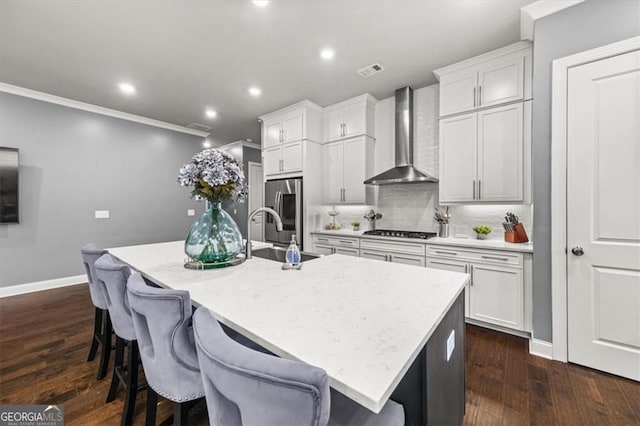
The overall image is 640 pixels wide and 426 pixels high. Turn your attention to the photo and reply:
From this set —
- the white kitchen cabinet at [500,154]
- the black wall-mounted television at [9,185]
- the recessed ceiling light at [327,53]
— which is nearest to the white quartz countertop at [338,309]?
the white kitchen cabinet at [500,154]

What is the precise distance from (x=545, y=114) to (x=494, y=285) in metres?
1.58

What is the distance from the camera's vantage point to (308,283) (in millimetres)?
1253

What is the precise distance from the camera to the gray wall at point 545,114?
201cm

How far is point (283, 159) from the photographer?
4.30 meters

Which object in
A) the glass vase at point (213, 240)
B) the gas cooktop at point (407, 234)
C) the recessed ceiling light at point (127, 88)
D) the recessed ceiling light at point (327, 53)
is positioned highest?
the recessed ceiling light at point (127, 88)

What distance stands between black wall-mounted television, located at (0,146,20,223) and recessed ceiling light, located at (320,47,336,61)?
428cm

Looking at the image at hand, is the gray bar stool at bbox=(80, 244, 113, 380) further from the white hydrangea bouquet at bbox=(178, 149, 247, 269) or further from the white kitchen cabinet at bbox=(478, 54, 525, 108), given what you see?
the white kitchen cabinet at bbox=(478, 54, 525, 108)

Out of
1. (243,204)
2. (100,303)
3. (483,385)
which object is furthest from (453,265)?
(243,204)

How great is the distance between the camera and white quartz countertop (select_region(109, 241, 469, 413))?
0.62 m

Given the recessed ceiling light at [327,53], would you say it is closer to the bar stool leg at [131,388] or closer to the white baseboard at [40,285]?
the bar stool leg at [131,388]

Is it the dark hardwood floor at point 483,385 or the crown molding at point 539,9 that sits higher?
the crown molding at point 539,9

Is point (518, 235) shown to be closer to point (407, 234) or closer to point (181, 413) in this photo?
point (407, 234)

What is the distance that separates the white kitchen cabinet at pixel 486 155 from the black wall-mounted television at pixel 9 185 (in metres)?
5.56

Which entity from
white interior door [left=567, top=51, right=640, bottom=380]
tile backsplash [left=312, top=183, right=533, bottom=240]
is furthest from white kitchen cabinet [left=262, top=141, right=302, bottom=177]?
white interior door [left=567, top=51, right=640, bottom=380]
